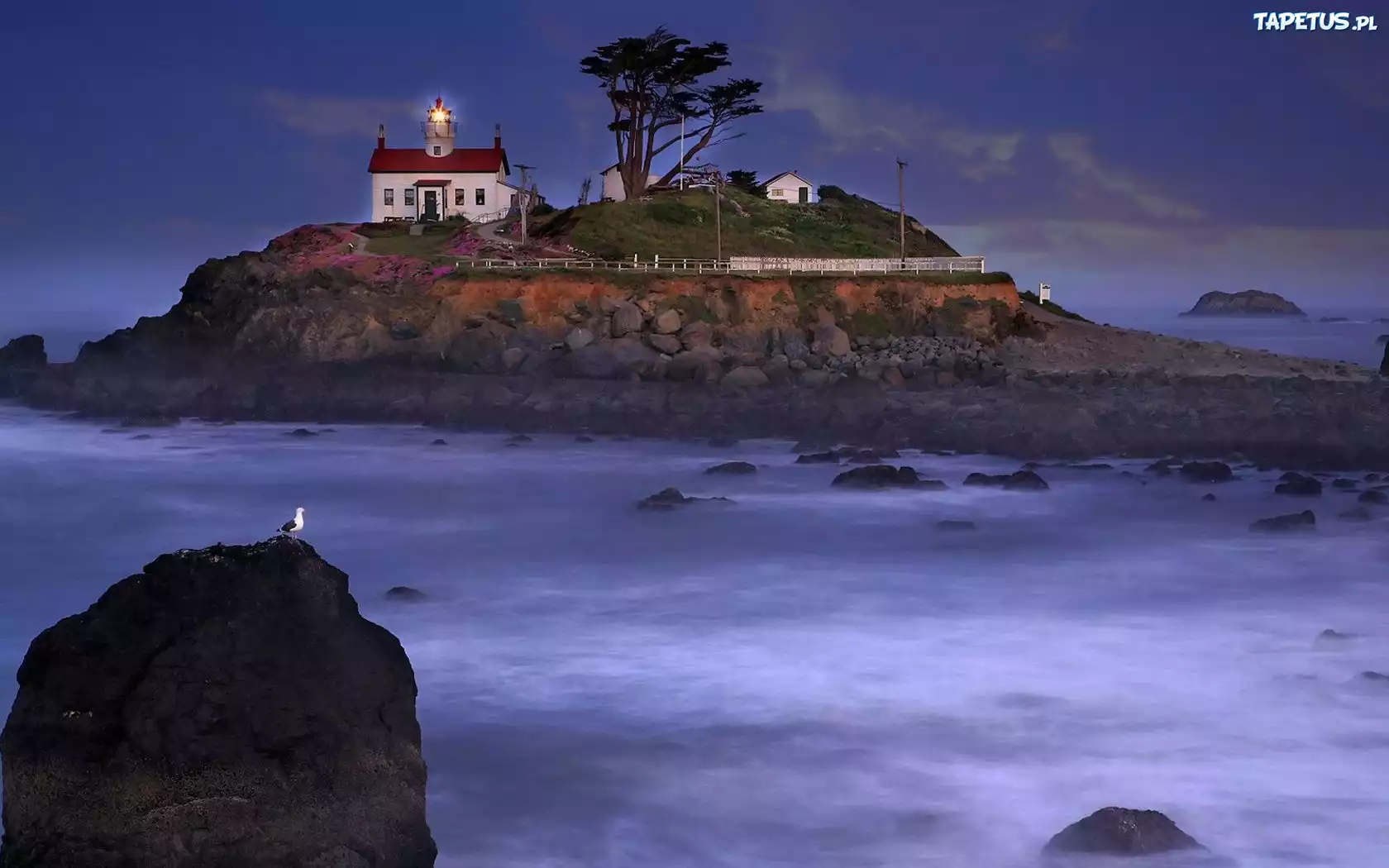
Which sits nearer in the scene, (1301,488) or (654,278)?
(1301,488)

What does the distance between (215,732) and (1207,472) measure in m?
19.7

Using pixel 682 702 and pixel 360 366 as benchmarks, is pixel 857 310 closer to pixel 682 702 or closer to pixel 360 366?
pixel 360 366

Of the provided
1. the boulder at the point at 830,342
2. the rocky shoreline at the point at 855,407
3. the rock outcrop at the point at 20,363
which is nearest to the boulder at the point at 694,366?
the rocky shoreline at the point at 855,407

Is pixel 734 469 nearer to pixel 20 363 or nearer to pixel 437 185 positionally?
pixel 20 363

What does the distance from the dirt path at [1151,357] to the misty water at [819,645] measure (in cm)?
1164

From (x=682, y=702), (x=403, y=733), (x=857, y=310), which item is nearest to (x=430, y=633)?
(x=682, y=702)

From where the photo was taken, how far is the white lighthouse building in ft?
180

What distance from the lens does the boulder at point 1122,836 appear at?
25.7 ft

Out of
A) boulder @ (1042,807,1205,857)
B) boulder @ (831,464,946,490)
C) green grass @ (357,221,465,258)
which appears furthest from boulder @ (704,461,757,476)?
green grass @ (357,221,465,258)

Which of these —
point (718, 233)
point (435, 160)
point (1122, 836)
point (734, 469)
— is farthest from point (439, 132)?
point (1122, 836)

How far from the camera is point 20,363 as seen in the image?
40.5 meters

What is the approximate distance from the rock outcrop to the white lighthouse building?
50.7 feet

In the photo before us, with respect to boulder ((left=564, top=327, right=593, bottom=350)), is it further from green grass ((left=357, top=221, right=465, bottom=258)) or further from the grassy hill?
green grass ((left=357, top=221, right=465, bottom=258))

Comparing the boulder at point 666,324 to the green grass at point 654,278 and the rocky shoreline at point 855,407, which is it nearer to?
the green grass at point 654,278
